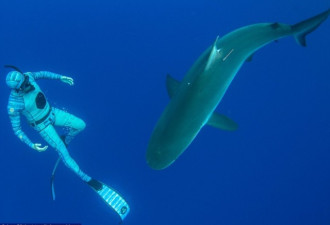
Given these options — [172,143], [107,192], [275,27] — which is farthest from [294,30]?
[107,192]

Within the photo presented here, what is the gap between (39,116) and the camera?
6.49m

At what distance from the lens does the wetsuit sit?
6.08 metres

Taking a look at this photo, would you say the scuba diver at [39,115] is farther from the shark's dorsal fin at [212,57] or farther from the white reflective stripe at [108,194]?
the shark's dorsal fin at [212,57]

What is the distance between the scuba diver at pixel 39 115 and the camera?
601 centimetres

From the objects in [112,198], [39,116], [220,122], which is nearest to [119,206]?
[112,198]

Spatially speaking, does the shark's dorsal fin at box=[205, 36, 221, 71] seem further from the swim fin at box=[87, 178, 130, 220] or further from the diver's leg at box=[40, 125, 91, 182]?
the swim fin at box=[87, 178, 130, 220]

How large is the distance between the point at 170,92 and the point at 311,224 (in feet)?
31.9

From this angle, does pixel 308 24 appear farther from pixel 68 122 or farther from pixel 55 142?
pixel 55 142

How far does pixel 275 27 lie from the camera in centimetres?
484

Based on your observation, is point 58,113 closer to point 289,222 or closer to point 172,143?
point 172,143

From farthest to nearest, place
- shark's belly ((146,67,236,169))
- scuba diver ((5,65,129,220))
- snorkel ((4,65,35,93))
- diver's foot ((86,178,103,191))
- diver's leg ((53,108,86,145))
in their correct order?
diver's foot ((86,178,103,191))
diver's leg ((53,108,86,145))
scuba diver ((5,65,129,220))
snorkel ((4,65,35,93))
shark's belly ((146,67,236,169))

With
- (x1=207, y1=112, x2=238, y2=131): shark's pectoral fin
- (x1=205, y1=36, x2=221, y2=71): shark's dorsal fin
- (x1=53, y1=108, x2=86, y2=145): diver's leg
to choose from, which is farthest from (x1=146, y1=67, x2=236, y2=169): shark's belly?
(x1=53, y1=108, x2=86, y2=145): diver's leg

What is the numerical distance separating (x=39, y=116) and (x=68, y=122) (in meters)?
0.91

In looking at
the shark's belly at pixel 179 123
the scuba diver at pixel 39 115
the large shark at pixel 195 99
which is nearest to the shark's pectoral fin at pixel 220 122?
the large shark at pixel 195 99
